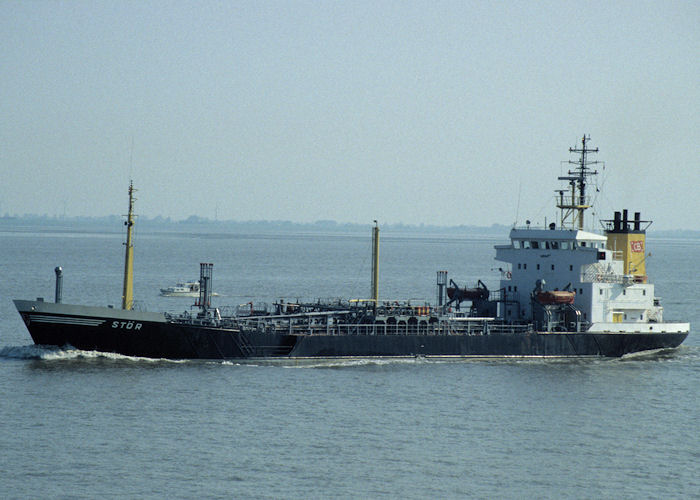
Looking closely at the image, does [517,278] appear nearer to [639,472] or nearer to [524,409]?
[524,409]

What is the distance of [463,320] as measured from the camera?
159 ft

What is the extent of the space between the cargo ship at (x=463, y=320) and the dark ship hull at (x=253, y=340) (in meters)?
0.05

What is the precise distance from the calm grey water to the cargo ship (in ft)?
2.79

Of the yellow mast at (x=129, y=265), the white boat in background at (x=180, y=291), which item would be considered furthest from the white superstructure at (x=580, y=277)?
the white boat in background at (x=180, y=291)

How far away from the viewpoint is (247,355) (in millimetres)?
44500

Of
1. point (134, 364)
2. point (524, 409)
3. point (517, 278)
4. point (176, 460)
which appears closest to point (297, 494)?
point (176, 460)

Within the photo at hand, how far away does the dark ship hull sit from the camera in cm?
4262

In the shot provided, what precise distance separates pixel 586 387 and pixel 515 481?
49.7ft

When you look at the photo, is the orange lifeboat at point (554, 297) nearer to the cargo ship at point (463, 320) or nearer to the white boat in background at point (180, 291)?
the cargo ship at point (463, 320)

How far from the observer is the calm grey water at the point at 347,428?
2792 centimetres

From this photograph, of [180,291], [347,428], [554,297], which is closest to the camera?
[347,428]

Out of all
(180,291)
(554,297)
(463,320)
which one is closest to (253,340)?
Answer: (463,320)

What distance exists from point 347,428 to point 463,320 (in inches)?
628

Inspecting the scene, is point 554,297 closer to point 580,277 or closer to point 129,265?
point 580,277
